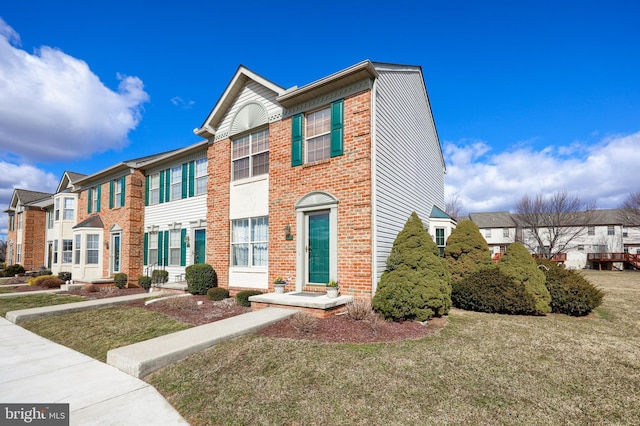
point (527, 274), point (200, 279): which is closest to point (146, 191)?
point (200, 279)

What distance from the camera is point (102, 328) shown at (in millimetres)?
7820

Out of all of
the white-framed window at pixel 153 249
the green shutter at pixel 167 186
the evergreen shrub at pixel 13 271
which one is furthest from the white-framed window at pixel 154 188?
the evergreen shrub at pixel 13 271

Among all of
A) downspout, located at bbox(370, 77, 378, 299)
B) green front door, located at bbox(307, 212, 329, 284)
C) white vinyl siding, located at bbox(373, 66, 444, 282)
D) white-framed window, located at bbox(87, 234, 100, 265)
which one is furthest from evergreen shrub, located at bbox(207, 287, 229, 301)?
white-framed window, located at bbox(87, 234, 100, 265)

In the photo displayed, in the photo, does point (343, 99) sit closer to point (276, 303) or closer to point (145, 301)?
point (276, 303)

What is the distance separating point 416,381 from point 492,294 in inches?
231

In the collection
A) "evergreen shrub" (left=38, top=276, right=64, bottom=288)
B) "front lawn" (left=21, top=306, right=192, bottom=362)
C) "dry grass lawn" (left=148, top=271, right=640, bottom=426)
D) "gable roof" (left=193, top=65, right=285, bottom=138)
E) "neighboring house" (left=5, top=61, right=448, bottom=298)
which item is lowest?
"evergreen shrub" (left=38, top=276, right=64, bottom=288)

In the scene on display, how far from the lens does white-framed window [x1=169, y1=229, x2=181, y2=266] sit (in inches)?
594

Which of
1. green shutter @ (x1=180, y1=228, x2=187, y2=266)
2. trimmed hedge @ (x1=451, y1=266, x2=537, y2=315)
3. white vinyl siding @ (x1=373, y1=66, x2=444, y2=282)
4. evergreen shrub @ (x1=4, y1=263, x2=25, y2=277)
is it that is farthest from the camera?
evergreen shrub @ (x1=4, y1=263, x2=25, y2=277)

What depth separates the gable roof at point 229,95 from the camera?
11078 mm

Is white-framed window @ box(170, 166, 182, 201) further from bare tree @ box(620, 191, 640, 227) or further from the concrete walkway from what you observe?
bare tree @ box(620, 191, 640, 227)

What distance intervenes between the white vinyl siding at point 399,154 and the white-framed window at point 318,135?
156cm

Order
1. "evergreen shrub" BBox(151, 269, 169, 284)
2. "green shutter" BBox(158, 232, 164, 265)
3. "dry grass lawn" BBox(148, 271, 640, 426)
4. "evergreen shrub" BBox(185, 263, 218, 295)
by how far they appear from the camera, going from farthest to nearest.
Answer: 1. "green shutter" BBox(158, 232, 164, 265)
2. "evergreen shrub" BBox(151, 269, 169, 284)
3. "evergreen shrub" BBox(185, 263, 218, 295)
4. "dry grass lawn" BBox(148, 271, 640, 426)

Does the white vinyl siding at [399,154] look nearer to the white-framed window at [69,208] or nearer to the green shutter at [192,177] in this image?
the green shutter at [192,177]

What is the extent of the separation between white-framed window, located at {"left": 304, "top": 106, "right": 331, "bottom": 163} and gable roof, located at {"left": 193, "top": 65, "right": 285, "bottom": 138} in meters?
1.58
